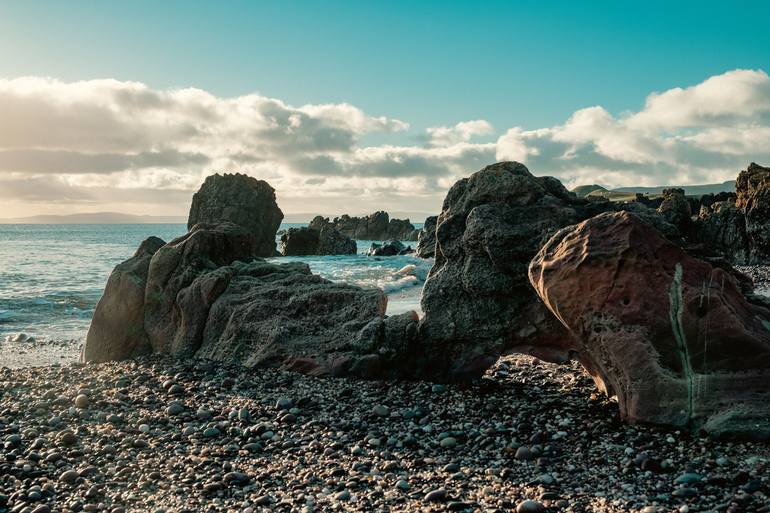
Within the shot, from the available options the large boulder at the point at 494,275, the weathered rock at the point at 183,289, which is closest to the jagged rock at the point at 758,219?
the large boulder at the point at 494,275

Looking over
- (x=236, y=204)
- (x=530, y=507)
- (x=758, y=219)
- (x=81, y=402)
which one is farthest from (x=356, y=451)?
(x=236, y=204)

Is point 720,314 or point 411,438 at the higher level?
point 720,314

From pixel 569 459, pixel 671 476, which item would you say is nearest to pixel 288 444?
pixel 569 459

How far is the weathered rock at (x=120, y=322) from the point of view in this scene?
13773 millimetres

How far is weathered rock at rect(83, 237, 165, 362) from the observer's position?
1377 centimetres

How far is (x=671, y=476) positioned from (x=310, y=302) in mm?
7962

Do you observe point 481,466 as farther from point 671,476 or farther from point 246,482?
point 246,482

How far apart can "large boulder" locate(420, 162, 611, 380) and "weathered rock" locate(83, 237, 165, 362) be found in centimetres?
719

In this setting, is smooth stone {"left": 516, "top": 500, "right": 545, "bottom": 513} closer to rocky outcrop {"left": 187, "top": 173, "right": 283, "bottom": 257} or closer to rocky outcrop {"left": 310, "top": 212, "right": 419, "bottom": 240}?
rocky outcrop {"left": 187, "top": 173, "right": 283, "bottom": 257}

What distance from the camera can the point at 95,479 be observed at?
7051mm

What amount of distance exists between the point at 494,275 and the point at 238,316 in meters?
5.60

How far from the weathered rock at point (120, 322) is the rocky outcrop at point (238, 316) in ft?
0.07

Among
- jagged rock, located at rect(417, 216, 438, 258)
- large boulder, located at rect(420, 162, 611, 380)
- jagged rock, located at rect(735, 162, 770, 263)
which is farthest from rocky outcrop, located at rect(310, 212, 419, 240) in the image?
large boulder, located at rect(420, 162, 611, 380)

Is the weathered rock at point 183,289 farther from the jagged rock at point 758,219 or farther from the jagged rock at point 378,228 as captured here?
the jagged rock at point 378,228
